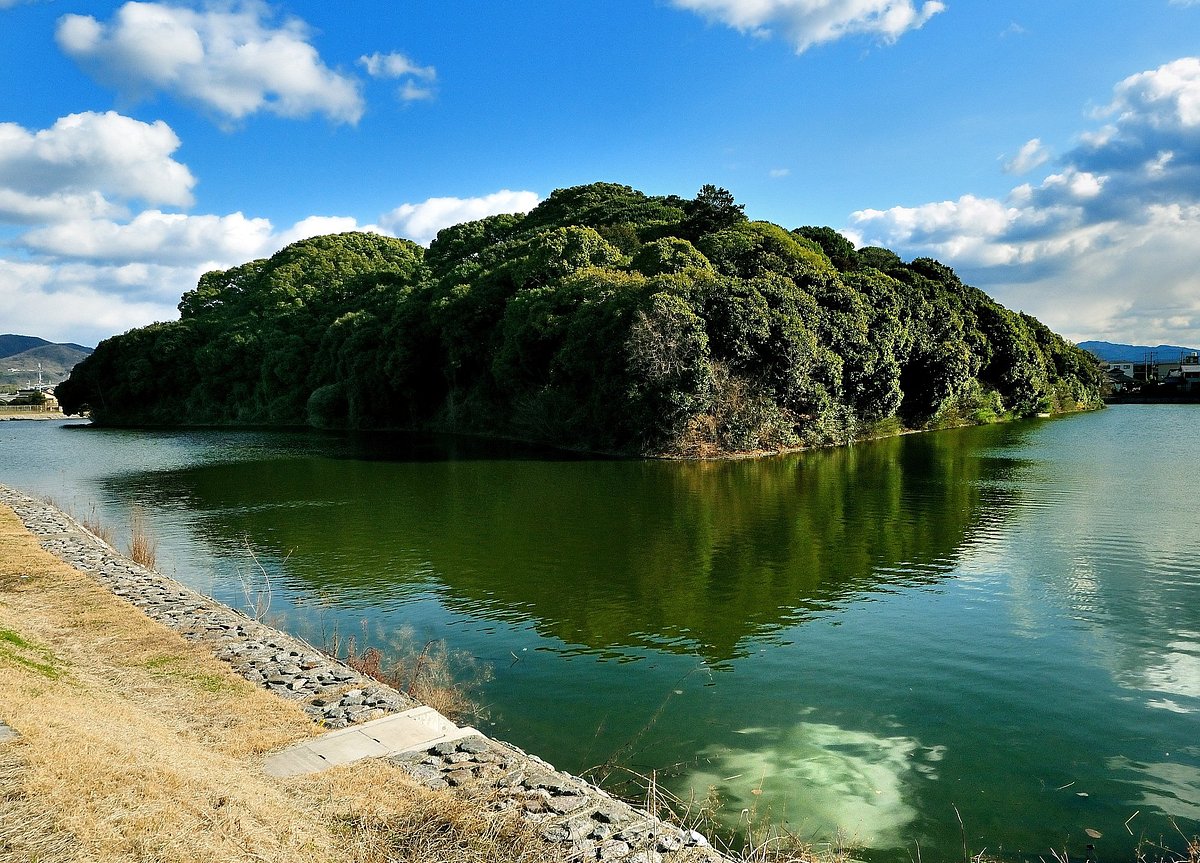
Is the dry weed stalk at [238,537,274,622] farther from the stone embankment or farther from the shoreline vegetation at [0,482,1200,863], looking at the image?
the shoreline vegetation at [0,482,1200,863]

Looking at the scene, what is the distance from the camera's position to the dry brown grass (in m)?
5.23

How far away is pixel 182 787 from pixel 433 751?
2.43 metres

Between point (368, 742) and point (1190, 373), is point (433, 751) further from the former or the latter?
point (1190, 373)

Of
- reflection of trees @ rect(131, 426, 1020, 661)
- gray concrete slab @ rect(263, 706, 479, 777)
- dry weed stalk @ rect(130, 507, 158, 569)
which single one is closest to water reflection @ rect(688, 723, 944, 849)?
gray concrete slab @ rect(263, 706, 479, 777)

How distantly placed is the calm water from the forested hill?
30.4 feet

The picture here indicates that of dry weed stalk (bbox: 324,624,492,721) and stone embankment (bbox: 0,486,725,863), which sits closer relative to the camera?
stone embankment (bbox: 0,486,725,863)

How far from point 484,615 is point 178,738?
6.97 m

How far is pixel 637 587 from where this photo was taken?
1571cm

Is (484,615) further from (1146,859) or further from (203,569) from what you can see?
(1146,859)

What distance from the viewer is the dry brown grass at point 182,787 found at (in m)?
5.23

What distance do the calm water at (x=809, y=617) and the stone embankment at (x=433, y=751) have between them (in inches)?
48.6

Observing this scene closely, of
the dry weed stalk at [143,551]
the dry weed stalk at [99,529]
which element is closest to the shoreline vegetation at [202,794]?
the dry weed stalk at [143,551]

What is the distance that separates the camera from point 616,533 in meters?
21.0

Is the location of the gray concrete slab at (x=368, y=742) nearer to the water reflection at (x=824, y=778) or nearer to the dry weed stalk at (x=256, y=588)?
the water reflection at (x=824, y=778)
